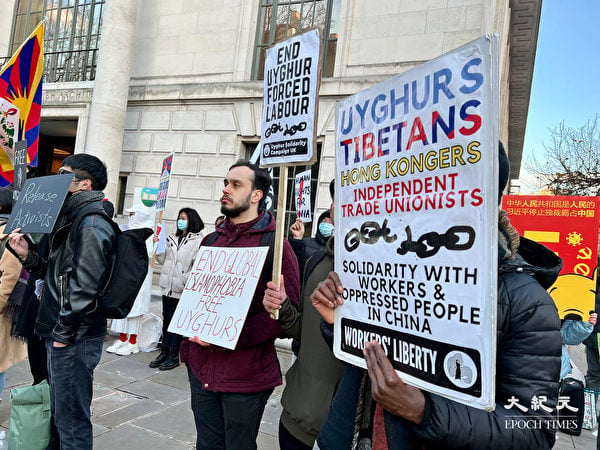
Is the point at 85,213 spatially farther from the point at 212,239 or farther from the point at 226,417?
the point at 226,417

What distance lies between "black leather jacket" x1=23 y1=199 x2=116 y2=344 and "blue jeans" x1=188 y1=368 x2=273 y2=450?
0.75 m

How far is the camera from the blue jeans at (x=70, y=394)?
259cm

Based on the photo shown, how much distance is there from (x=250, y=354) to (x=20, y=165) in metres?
2.69

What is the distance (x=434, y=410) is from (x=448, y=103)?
2.89ft

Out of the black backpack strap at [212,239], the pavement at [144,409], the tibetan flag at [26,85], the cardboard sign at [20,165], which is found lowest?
the pavement at [144,409]

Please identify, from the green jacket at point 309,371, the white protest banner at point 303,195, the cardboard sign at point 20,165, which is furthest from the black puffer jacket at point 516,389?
the white protest banner at point 303,195

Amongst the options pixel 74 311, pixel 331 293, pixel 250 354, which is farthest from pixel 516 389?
pixel 74 311

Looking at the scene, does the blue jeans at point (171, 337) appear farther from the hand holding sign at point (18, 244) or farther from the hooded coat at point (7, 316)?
the hand holding sign at point (18, 244)

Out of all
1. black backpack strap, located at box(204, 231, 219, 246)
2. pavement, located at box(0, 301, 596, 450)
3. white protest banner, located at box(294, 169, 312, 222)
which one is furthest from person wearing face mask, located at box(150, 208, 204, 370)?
black backpack strap, located at box(204, 231, 219, 246)

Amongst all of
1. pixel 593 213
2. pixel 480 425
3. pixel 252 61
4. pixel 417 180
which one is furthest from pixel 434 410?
pixel 252 61

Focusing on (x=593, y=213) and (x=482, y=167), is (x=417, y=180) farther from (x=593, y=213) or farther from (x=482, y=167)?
(x=593, y=213)

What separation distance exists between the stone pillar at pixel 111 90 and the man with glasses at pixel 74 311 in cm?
782

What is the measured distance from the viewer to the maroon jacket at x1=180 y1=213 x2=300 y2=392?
2.31m

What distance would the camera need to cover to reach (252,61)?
32.9 ft
